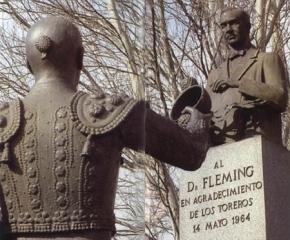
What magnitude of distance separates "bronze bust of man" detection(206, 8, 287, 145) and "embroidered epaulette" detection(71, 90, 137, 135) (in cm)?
530

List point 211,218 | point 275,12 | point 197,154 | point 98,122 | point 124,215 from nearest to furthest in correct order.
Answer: point 98,122 → point 197,154 → point 124,215 → point 211,218 → point 275,12

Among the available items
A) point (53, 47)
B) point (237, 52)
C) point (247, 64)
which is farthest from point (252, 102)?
point (53, 47)

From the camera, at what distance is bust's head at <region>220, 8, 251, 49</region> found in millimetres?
8117

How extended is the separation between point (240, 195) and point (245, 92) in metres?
0.87

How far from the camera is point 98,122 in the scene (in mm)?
2455

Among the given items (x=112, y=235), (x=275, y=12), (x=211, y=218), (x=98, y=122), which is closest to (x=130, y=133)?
(x=98, y=122)

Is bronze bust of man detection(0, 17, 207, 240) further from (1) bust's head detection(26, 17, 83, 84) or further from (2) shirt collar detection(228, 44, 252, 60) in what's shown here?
(2) shirt collar detection(228, 44, 252, 60)

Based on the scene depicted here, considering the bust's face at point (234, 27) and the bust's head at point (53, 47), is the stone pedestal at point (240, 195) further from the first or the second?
the bust's head at point (53, 47)

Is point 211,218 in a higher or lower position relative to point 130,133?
higher

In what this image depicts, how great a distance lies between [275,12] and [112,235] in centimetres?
1139

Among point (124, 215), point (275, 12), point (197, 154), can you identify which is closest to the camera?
point (197, 154)

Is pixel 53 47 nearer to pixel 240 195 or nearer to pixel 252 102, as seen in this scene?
pixel 240 195

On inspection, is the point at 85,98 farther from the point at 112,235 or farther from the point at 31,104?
the point at 112,235

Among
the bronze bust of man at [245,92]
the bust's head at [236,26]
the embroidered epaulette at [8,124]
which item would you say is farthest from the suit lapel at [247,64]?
the embroidered epaulette at [8,124]
